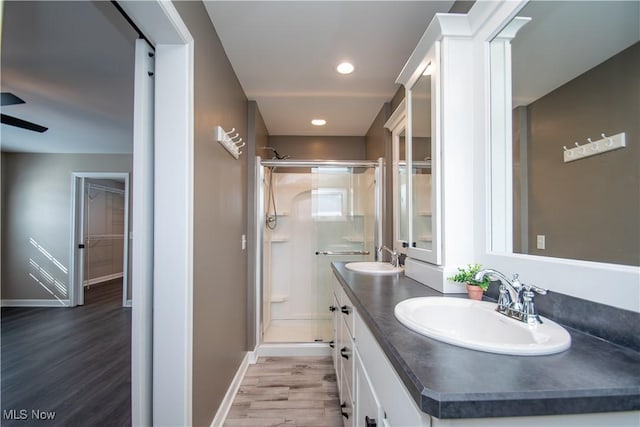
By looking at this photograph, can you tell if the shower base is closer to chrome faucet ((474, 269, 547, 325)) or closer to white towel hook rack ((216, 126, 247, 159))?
white towel hook rack ((216, 126, 247, 159))

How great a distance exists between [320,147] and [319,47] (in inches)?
76.5

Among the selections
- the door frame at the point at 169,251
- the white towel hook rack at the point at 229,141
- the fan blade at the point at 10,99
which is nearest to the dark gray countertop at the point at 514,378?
the door frame at the point at 169,251

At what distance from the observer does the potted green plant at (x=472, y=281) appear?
1.20 m

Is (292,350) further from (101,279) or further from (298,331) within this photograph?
(101,279)

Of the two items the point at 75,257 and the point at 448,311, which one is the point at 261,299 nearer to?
the point at 448,311

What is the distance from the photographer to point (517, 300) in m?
0.94

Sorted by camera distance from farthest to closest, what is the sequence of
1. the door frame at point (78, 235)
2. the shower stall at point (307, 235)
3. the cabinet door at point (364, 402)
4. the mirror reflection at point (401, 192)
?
1. the door frame at point (78, 235)
2. the shower stall at point (307, 235)
3. the mirror reflection at point (401, 192)
4. the cabinet door at point (364, 402)

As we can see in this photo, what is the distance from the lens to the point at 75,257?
472 cm

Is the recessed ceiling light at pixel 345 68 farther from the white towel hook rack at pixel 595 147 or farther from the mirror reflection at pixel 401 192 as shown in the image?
the white towel hook rack at pixel 595 147

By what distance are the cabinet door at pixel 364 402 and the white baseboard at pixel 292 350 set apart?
1.72m

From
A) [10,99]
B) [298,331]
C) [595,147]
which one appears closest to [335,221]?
[298,331]

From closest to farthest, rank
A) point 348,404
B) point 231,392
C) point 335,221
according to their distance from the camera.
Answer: point 348,404
point 231,392
point 335,221

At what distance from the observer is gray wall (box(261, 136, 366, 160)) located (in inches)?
155

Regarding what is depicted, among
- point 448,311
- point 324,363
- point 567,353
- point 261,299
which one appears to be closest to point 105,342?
point 261,299
